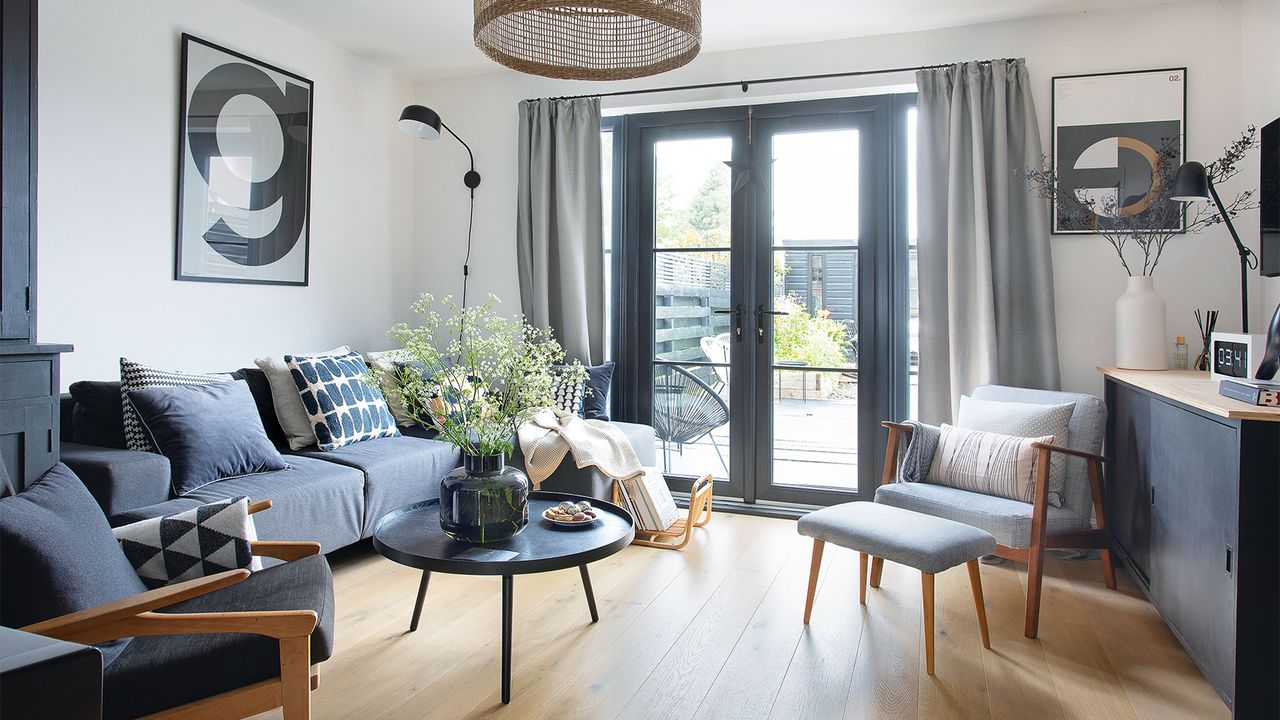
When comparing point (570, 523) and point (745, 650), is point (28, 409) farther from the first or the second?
point (745, 650)

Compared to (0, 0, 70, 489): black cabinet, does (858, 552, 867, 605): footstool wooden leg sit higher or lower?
lower

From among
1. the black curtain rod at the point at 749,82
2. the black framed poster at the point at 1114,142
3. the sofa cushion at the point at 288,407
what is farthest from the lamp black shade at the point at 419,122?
the black framed poster at the point at 1114,142

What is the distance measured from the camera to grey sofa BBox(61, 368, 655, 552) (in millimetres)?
2451

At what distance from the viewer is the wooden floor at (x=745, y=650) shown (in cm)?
209

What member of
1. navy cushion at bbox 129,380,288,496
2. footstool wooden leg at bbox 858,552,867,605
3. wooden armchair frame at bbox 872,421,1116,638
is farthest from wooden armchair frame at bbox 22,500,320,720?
wooden armchair frame at bbox 872,421,1116,638

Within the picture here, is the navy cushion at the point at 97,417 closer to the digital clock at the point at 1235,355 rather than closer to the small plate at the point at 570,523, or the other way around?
the small plate at the point at 570,523

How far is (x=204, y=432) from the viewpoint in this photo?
280cm

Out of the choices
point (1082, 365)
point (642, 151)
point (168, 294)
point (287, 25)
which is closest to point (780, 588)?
point (1082, 365)

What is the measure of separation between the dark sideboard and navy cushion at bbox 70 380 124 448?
3.50 metres

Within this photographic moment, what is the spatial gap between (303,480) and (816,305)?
2.64 meters

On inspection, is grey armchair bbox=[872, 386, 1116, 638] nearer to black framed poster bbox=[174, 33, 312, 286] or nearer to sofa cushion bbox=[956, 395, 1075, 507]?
sofa cushion bbox=[956, 395, 1075, 507]

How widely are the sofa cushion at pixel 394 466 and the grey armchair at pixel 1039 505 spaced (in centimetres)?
193

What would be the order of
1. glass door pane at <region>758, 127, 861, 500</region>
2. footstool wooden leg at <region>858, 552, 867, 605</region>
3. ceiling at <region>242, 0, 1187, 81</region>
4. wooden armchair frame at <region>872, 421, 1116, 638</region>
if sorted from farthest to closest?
glass door pane at <region>758, 127, 861, 500</region>, ceiling at <region>242, 0, 1187, 81</region>, footstool wooden leg at <region>858, 552, 867, 605</region>, wooden armchair frame at <region>872, 421, 1116, 638</region>

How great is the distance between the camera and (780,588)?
3.02 m
